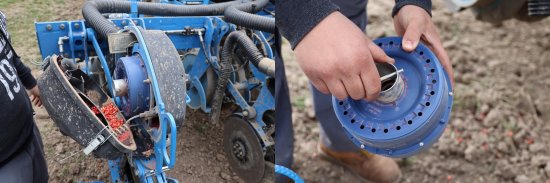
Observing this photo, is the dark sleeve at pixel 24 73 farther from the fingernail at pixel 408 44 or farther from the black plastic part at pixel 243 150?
the fingernail at pixel 408 44

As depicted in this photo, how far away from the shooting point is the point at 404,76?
760mm

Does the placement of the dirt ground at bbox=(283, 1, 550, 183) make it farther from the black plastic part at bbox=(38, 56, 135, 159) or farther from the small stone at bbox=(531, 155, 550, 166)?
the black plastic part at bbox=(38, 56, 135, 159)

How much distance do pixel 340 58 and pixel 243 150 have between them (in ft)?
3.61

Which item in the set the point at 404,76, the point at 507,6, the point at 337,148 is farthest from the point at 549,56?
the point at 404,76

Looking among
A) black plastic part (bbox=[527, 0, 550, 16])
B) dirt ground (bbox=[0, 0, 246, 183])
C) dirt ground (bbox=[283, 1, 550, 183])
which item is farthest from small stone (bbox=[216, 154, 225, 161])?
black plastic part (bbox=[527, 0, 550, 16])

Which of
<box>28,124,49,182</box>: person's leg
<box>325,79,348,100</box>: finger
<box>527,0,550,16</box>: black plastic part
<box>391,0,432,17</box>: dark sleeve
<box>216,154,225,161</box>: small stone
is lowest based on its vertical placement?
<box>216,154,225,161</box>: small stone

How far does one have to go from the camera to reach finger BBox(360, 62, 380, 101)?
613 millimetres

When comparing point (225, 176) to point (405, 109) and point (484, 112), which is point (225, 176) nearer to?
point (484, 112)

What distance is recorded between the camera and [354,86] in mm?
620

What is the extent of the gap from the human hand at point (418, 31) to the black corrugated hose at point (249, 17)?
64cm

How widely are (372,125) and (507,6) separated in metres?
1.19

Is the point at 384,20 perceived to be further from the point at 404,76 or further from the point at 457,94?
the point at 404,76

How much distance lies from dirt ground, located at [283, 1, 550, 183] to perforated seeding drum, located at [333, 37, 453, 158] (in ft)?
2.68

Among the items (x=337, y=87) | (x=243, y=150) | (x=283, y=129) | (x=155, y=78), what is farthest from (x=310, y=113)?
(x=337, y=87)
